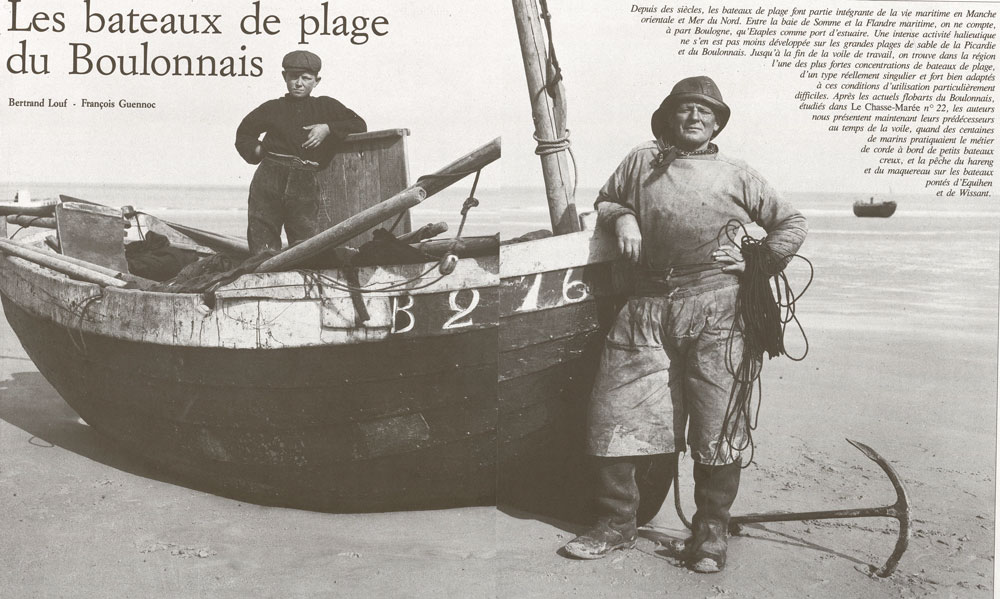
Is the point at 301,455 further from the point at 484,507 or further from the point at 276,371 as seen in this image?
the point at 484,507

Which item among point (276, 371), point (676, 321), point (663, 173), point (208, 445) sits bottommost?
point (208, 445)

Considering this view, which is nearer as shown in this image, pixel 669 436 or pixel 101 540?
pixel 669 436

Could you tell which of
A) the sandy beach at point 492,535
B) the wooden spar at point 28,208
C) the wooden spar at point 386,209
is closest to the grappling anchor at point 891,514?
the sandy beach at point 492,535

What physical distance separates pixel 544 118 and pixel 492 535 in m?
1.80

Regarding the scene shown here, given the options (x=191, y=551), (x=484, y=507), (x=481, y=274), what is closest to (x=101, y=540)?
(x=191, y=551)

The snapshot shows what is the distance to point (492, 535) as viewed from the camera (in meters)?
3.77

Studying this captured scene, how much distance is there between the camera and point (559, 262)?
3.49 meters

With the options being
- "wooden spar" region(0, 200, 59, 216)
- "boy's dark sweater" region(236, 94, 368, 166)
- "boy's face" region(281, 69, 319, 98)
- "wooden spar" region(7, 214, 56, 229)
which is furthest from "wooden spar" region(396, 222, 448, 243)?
"wooden spar" region(7, 214, 56, 229)

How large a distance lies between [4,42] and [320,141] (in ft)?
5.20

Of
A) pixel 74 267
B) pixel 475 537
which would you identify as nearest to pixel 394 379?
pixel 475 537

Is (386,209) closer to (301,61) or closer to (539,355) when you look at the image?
(539,355)

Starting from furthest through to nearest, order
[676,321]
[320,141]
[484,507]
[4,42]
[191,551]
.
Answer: [320,141]
[4,42]
[484,507]
[191,551]
[676,321]

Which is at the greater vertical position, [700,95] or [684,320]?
[700,95]

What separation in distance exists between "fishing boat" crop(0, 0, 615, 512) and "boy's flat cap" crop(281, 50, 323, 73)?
113 cm
